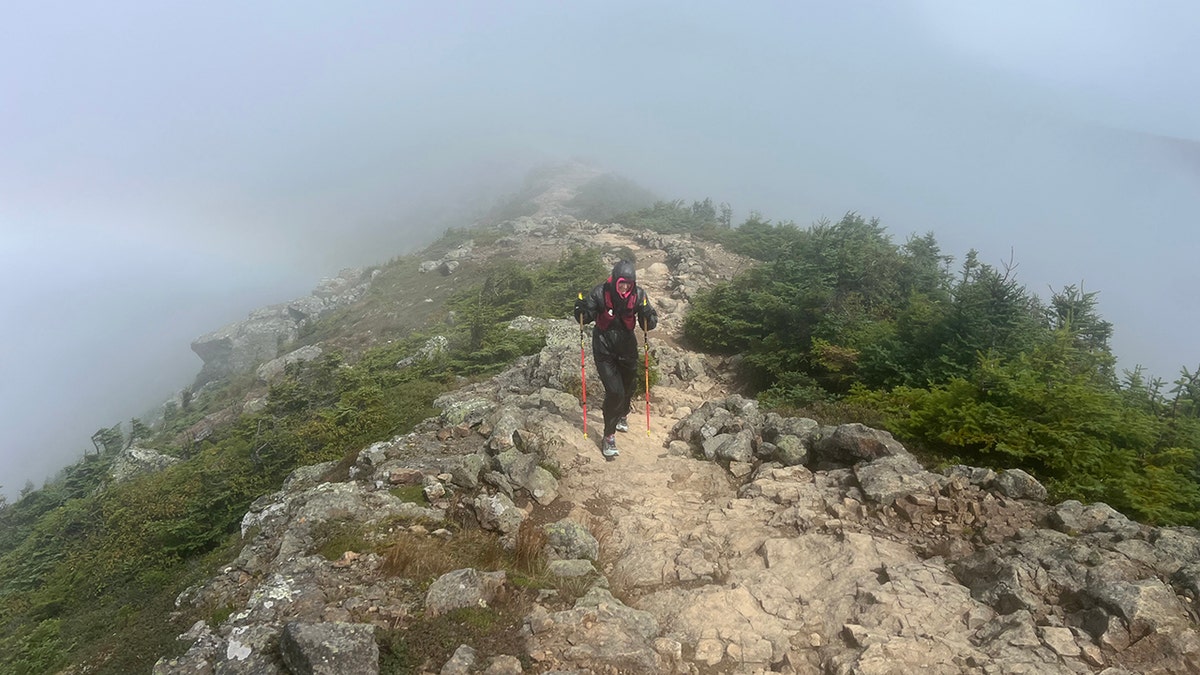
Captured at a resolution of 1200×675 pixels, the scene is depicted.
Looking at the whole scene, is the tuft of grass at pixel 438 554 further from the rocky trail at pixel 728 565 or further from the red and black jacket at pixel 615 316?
the red and black jacket at pixel 615 316

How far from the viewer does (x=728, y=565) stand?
5773 millimetres

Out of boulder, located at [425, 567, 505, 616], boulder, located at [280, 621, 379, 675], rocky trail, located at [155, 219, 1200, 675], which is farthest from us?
boulder, located at [425, 567, 505, 616]

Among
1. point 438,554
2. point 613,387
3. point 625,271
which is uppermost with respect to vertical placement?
point 625,271

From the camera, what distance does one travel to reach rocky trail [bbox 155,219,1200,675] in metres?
4.08

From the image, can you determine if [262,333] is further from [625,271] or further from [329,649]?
[329,649]

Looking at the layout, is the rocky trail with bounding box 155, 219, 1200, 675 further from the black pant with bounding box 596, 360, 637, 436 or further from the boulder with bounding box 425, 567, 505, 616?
the black pant with bounding box 596, 360, 637, 436

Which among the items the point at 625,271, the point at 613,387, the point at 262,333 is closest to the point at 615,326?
the point at 625,271

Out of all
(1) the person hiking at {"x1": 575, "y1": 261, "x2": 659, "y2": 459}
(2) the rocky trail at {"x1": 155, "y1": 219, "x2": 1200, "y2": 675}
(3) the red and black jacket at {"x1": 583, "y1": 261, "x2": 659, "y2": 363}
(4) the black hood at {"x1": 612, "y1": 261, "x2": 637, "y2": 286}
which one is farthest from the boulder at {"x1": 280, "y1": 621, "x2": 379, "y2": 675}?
(4) the black hood at {"x1": 612, "y1": 261, "x2": 637, "y2": 286}

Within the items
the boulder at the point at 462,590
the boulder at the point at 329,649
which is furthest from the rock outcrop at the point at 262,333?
the boulder at the point at 329,649

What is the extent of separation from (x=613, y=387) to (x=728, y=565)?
122 inches

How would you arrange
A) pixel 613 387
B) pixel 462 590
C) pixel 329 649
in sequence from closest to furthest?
1. pixel 329 649
2. pixel 462 590
3. pixel 613 387

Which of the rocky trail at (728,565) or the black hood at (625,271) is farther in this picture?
the black hood at (625,271)

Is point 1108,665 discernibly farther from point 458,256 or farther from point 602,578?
point 458,256

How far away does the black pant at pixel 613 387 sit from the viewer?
809cm
